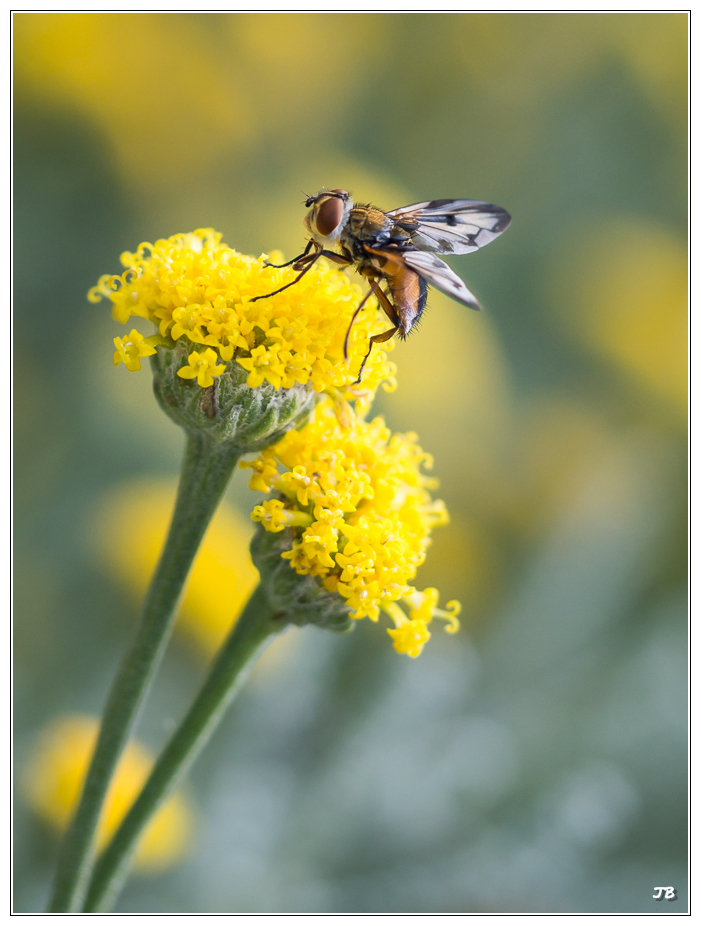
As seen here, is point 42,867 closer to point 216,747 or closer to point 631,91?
point 216,747

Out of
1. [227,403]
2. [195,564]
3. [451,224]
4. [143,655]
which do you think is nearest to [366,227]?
[451,224]

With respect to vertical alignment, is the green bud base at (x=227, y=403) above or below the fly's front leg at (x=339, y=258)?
below

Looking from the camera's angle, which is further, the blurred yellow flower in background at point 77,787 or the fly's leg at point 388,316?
the blurred yellow flower in background at point 77,787

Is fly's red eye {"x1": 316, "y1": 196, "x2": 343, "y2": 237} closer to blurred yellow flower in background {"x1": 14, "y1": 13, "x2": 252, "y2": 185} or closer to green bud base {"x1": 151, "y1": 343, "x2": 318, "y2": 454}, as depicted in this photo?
green bud base {"x1": 151, "y1": 343, "x2": 318, "y2": 454}

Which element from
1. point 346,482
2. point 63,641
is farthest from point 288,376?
point 63,641

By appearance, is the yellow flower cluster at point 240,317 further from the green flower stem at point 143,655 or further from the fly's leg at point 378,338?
the green flower stem at point 143,655

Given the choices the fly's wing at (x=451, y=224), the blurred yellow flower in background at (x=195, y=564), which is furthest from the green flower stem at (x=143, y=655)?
the blurred yellow flower in background at (x=195, y=564)
